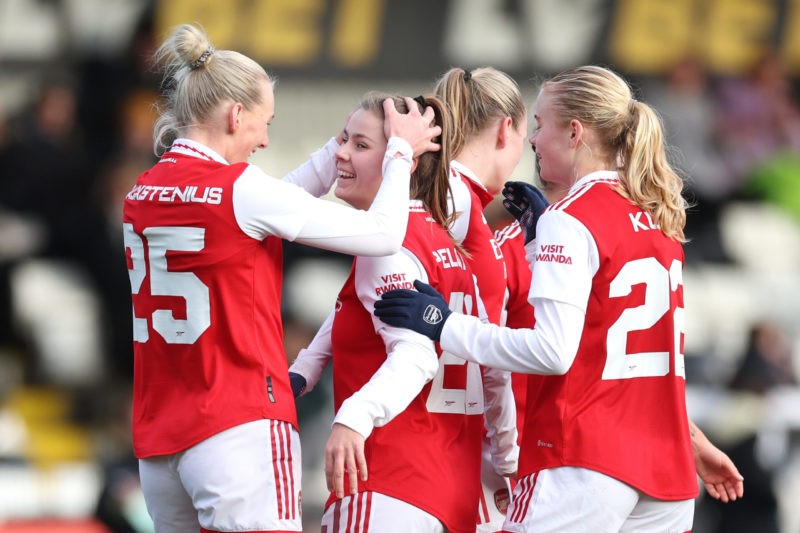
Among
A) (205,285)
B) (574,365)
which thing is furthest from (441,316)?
(205,285)

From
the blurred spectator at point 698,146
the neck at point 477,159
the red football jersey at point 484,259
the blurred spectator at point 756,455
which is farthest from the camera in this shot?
the blurred spectator at point 698,146

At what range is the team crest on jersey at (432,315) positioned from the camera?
3648 millimetres

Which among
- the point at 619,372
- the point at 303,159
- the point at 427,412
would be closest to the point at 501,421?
the point at 427,412

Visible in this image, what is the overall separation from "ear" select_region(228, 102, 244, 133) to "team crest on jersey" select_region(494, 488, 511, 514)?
138cm

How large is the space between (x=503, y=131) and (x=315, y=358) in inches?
36.7

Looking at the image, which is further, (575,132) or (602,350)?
(575,132)

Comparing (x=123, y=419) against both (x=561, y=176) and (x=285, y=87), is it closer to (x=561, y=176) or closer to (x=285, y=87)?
(x=285, y=87)

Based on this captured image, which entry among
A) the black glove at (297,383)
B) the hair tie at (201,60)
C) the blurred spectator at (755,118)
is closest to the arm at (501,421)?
the black glove at (297,383)

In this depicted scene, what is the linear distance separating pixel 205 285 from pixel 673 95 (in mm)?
9012

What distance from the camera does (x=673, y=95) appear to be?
39.5 feet

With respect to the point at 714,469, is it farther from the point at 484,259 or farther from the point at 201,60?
the point at 201,60

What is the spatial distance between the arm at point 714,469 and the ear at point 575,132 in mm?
938

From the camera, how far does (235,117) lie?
12.5ft

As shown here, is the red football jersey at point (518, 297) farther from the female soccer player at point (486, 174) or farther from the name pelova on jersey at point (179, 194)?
the name pelova on jersey at point (179, 194)
